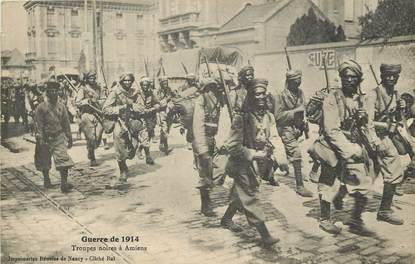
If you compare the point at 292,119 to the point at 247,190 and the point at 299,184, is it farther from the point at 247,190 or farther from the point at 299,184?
the point at 247,190

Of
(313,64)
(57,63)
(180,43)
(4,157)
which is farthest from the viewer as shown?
(57,63)

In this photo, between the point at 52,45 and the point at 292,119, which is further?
the point at 52,45

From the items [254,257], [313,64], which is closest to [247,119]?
[254,257]

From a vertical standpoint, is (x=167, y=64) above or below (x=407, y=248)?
above

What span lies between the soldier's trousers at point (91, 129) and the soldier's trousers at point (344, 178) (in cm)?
541

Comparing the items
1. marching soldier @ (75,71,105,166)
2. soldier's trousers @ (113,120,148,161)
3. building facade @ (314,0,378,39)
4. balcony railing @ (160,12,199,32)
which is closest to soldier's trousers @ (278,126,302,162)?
soldier's trousers @ (113,120,148,161)

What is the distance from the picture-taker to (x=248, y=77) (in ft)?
21.5

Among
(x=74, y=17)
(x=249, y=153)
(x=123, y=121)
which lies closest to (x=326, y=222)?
(x=249, y=153)

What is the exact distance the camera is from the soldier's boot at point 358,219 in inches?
196

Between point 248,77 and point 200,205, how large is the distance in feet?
6.03

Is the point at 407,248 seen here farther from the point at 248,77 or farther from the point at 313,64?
the point at 313,64

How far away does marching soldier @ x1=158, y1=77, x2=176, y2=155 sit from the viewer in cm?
1034

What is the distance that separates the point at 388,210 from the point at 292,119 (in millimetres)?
1894

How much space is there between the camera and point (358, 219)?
5141mm
